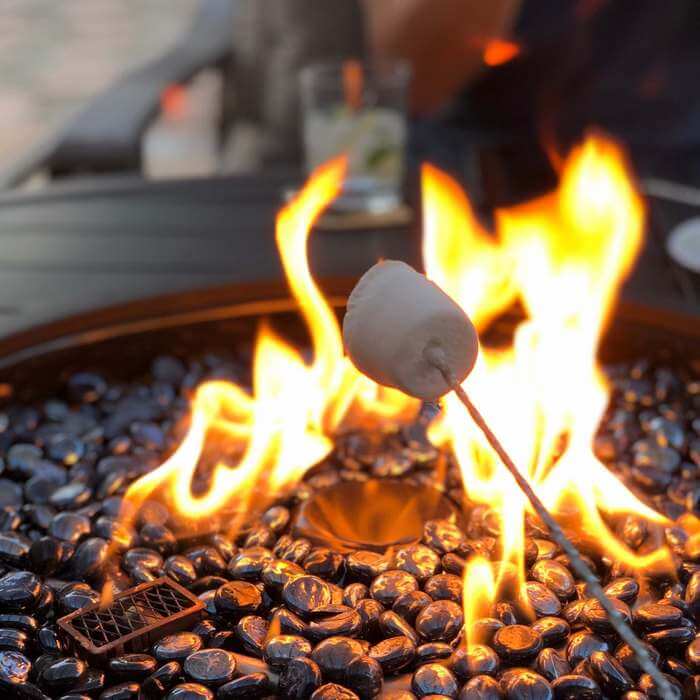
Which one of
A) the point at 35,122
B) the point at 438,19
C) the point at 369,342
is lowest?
the point at 35,122

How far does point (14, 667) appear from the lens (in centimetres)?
75

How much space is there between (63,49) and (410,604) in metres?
5.74

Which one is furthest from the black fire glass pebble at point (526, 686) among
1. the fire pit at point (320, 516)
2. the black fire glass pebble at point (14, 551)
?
the black fire glass pebble at point (14, 551)

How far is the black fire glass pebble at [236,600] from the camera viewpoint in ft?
2.72

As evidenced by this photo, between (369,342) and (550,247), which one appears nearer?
(369,342)

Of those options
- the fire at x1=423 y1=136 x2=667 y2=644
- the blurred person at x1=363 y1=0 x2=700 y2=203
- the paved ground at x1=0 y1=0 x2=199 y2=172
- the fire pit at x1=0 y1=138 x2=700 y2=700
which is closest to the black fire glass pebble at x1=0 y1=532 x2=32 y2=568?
the fire pit at x1=0 y1=138 x2=700 y2=700

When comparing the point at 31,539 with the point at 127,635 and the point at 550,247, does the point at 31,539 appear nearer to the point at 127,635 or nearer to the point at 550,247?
the point at 127,635

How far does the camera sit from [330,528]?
974 millimetres

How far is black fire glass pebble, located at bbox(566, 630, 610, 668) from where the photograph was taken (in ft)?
2.52

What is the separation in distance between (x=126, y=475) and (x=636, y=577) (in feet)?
1.79

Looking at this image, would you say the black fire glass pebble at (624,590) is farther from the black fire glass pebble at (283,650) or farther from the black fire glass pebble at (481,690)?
the black fire glass pebble at (283,650)

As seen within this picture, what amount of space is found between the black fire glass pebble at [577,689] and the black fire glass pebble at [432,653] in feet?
0.30

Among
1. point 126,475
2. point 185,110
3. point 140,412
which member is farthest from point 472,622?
point 185,110

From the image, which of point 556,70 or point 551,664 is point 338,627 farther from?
point 556,70
